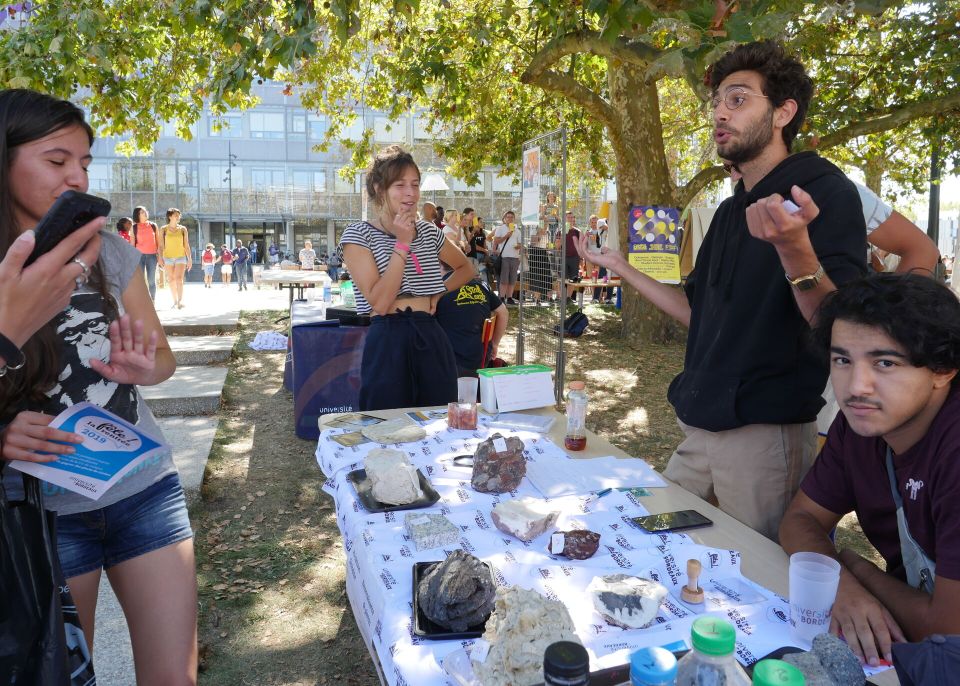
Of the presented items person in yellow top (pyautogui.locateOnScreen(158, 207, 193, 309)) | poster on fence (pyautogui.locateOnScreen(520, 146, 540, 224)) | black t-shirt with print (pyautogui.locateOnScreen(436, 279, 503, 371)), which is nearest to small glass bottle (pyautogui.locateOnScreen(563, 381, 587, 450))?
black t-shirt with print (pyautogui.locateOnScreen(436, 279, 503, 371))

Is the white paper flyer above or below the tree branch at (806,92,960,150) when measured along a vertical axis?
below

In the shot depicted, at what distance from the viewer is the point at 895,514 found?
5.00ft

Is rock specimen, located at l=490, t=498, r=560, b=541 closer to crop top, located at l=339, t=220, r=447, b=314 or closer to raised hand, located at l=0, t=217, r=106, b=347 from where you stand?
raised hand, located at l=0, t=217, r=106, b=347

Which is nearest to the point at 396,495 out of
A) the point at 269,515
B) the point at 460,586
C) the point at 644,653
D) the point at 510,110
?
the point at 460,586

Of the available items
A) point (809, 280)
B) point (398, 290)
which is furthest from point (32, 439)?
point (398, 290)

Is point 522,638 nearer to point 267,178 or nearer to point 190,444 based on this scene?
point 190,444

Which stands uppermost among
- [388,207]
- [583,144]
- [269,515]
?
[583,144]

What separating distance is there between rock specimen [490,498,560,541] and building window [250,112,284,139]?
1460 inches

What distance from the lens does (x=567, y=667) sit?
2.69 ft

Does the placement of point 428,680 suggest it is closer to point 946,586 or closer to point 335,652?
point 946,586

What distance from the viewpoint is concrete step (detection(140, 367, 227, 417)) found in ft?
18.6

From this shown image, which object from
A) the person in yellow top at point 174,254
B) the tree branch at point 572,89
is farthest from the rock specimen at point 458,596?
the person in yellow top at point 174,254

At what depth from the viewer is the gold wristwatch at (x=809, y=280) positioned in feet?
5.41

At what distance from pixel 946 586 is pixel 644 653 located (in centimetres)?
73
